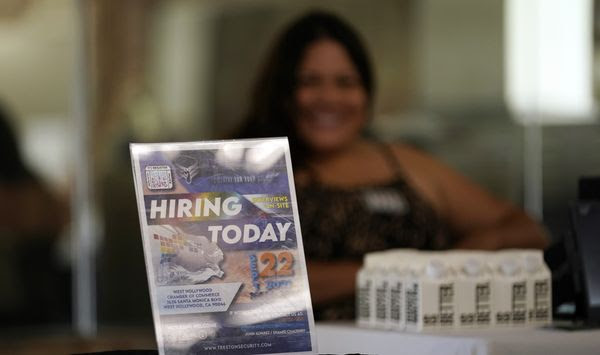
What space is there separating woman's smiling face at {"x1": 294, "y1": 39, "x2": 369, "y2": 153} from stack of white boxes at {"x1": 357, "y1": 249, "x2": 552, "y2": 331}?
156cm

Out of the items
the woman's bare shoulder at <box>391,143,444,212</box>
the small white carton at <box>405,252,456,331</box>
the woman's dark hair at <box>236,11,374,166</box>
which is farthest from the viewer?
the woman's bare shoulder at <box>391,143,444,212</box>

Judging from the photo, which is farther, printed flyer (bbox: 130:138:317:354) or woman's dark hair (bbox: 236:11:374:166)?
woman's dark hair (bbox: 236:11:374:166)

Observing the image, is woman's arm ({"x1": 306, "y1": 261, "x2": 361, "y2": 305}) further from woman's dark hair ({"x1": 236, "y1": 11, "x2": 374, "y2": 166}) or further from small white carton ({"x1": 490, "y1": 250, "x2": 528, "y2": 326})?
small white carton ({"x1": 490, "y1": 250, "x2": 528, "y2": 326})

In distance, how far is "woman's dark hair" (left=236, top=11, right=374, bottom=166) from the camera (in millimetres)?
4824

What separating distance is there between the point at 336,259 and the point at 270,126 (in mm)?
546

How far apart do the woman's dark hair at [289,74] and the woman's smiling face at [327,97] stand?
0.03 meters

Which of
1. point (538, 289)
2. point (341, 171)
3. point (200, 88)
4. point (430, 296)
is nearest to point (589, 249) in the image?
point (538, 289)

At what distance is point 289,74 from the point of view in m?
4.91

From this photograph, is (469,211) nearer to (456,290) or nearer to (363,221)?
(363,221)

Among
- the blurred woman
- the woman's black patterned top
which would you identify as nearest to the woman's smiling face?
the blurred woman

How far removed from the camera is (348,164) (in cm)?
503

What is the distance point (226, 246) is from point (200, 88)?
13.3 ft

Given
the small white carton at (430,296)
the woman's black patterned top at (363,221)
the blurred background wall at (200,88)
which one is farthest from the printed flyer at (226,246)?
the blurred background wall at (200,88)

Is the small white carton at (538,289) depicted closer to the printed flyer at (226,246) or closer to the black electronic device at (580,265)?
the black electronic device at (580,265)
